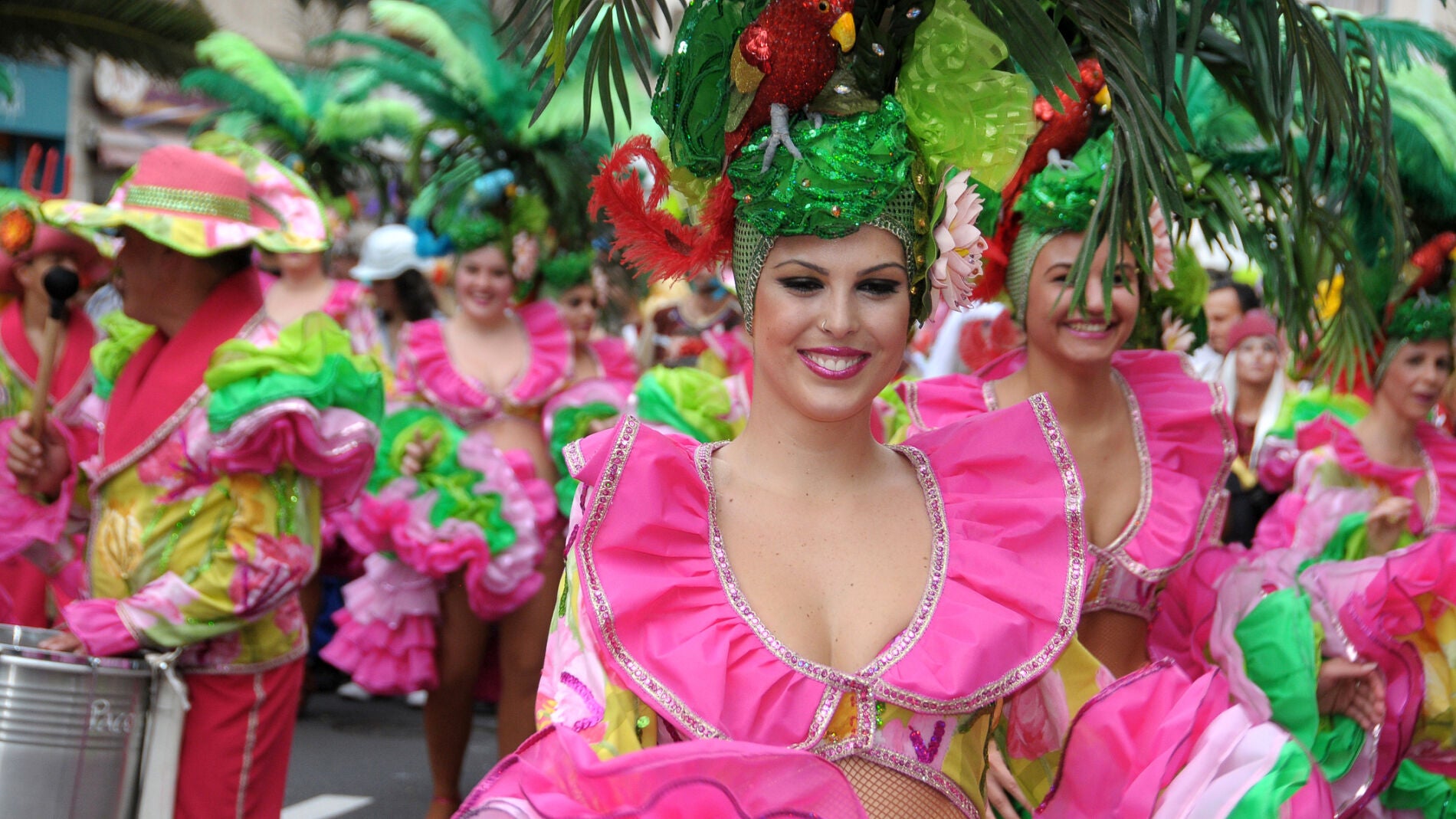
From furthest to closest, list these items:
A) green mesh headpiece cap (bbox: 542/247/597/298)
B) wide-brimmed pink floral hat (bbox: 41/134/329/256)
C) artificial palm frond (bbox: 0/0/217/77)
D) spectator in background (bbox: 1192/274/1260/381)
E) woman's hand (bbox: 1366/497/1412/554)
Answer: spectator in background (bbox: 1192/274/1260/381), artificial palm frond (bbox: 0/0/217/77), green mesh headpiece cap (bbox: 542/247/597/298), woman's hand (bbox: 1366/497/1412/554), wide-brimmed pink floral hat (bbox: 41/134/329/256)

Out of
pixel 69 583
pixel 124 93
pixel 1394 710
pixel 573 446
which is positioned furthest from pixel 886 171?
pixel 124 93

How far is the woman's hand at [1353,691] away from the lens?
3.36 m

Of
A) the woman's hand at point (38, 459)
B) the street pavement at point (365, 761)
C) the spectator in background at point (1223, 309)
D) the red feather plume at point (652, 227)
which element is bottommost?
the street pavement at point (365, 761)

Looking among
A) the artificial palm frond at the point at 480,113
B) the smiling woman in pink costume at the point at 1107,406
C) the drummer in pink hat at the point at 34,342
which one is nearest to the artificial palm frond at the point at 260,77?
the artificial palm frond at the point at 480,113

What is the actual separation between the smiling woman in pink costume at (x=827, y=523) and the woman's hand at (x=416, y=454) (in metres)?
3.26

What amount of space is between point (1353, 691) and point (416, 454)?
3370 mm

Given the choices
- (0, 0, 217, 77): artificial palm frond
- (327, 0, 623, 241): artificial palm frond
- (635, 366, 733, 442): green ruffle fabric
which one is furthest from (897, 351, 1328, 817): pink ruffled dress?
(0, 0, 217, 77): artificial palm frond

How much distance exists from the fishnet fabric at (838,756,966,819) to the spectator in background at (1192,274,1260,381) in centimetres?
618

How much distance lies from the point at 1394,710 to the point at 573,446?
2303 millimetres

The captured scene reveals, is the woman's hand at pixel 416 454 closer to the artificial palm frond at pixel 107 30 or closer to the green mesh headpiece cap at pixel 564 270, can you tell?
the green mesh headpiece cap at pixel 564 270

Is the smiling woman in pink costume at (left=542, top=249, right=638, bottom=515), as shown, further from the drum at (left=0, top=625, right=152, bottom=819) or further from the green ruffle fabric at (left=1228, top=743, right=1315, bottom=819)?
the green ruffle fabric at (left=1228, top=743, right=1315, bottom=819)

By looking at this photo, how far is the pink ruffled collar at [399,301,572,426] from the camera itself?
577 centimetres

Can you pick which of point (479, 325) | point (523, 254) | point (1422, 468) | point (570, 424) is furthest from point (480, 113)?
point (1422, 468)

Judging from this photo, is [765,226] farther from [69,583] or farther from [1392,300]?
[1392,300]
